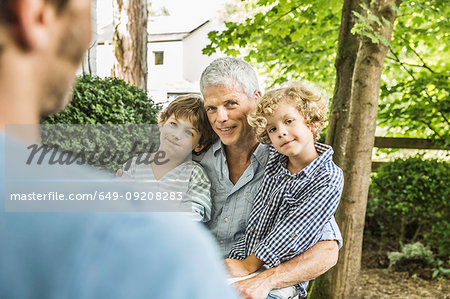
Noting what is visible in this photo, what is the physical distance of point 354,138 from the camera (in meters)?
3.55

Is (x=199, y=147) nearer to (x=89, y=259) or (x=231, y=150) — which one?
(x=231, y=150)

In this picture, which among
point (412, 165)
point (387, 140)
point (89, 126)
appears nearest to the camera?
point (89, 126)

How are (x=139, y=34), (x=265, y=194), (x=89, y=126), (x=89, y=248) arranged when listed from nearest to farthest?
(x=89, y=248) → (x=265, y=194) → (x=89, y=126) → (x=139, y=34)

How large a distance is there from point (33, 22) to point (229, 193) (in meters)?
1.91

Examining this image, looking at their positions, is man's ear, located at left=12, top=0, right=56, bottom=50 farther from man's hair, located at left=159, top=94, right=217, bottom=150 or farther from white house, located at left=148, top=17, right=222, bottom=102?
white house, located at left=148, top=17, right=222, bottom=102

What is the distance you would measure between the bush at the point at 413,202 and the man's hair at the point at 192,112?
4.18m

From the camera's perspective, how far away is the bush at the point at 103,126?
2826 mm

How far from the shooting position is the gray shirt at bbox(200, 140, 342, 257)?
7.17 ft

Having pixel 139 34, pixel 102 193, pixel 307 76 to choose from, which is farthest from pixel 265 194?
pixel 307 76

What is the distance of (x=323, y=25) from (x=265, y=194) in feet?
12.9

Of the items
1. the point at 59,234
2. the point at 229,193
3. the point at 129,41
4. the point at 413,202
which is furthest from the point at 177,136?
the point at 413,202

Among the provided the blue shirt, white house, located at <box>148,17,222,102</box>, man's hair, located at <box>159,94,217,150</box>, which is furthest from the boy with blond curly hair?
white house, located at <box>148,17,222,102</box>

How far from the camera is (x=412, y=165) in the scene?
5.78 m

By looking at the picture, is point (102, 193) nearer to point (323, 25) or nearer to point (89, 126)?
point (89, 126)
